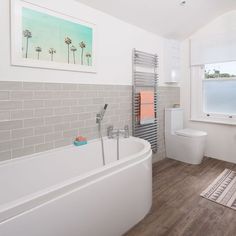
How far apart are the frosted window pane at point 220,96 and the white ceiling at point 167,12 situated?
103 centimetres

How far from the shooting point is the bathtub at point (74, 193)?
3.52 feet

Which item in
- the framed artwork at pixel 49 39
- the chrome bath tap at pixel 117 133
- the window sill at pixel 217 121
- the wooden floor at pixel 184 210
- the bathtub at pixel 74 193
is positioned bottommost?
the wooden floor at pixel 184 210

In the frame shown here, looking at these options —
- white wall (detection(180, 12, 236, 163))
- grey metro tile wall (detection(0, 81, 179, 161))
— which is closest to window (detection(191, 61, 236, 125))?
white wall (detection(180, 12, 236, 163))

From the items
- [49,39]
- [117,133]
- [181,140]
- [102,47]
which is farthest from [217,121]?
[49,39]

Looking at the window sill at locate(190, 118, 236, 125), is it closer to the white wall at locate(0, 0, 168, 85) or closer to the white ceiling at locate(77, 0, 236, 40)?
the white wall at locate(0, 0, 168, 85)

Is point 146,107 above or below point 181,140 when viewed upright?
above

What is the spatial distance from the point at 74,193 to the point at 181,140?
2411 millimetres

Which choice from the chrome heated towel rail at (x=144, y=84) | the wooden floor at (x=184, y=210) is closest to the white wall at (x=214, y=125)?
the wooden floor at (x=184, y=210)

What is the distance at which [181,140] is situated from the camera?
3.25m

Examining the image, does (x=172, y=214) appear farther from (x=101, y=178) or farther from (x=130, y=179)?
(x=101, y=178)

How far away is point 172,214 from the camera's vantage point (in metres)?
1.92

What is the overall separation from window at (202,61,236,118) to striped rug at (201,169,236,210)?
1.10 m

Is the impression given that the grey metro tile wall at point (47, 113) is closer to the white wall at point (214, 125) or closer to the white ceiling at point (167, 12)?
the white ceiling at point (167, 12)

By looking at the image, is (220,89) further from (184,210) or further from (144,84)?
(184,210)
